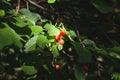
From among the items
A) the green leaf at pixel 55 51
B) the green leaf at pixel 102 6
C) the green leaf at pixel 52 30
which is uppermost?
the green leaf at pixel 102 6

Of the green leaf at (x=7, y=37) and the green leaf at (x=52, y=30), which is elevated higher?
the green leaf at (x=7, y=37)

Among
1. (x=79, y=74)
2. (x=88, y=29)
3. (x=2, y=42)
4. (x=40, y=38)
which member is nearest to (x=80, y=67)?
(x=79, y=74)

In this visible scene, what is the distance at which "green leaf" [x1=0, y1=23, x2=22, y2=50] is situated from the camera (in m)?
1.47

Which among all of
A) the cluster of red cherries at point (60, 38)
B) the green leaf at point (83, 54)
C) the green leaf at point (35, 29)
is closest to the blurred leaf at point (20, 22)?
the green leaf at point (35, 29)

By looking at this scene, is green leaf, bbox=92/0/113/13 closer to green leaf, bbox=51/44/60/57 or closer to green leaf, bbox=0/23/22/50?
green leaf, bbox=51/44/60/57

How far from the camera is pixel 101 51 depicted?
1558 millimetres

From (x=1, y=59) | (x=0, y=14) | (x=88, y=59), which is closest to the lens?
(x=88, y=59)

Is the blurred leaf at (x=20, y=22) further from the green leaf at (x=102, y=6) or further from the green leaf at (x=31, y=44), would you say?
the green leaf at (x=102, y=6)

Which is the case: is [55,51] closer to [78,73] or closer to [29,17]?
[78,73]

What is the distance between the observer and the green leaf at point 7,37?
4.83ft

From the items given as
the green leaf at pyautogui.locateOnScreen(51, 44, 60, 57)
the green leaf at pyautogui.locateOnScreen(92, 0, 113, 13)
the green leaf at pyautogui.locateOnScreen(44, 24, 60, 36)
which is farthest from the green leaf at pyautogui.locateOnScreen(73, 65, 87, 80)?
the green leaf at pyautogui.locateOnScreen(92, 0, 113, 13)

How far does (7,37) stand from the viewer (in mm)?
1490

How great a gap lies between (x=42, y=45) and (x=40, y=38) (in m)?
0.04

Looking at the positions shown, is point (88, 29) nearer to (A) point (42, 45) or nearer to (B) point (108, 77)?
(B) point (108, 77)
